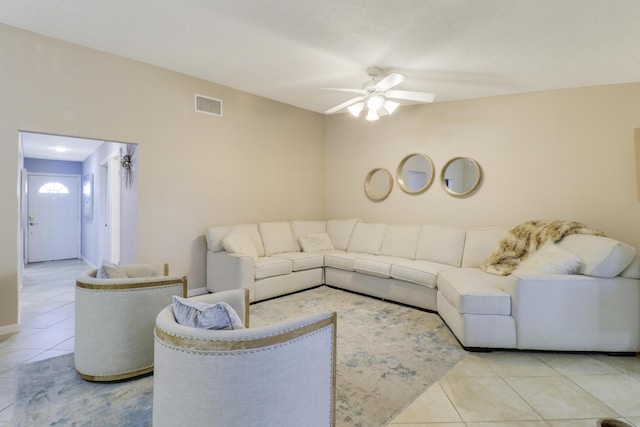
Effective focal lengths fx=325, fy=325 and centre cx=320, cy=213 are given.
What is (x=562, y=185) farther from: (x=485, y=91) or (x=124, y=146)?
(x=124, y=146)

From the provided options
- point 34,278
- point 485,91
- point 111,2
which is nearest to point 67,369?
point 111,2

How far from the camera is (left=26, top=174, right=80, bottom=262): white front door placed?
7.17 m

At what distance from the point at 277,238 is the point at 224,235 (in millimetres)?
896

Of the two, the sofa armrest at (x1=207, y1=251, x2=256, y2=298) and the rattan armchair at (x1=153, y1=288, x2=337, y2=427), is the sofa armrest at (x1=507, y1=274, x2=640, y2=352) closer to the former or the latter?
the rattan armchair at (x1=153, y1=288, x2=337, y2=427)

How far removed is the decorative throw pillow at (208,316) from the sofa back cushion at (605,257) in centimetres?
286

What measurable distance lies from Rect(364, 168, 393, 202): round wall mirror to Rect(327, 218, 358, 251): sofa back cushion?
20.7 inches

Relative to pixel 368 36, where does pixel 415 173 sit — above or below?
below

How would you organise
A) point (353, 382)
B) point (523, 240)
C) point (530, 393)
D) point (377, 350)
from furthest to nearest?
1. point (523, 240)
2. point (377, 350)
3. point (353, 382)
4. point (530, 393)

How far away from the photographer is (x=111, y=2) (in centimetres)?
245

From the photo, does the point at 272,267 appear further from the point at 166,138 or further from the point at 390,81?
the point at 390,81

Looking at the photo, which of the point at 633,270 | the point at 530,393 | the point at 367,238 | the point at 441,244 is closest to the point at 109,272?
the point at 530,393

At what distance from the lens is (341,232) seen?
5316 mm

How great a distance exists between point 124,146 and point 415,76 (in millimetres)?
3879

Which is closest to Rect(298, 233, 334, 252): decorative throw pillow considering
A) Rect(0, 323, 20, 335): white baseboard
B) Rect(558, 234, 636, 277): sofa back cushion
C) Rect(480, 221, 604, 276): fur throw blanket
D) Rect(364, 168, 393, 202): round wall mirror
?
Rect(364, 168, 393, 202): round wall mirror
